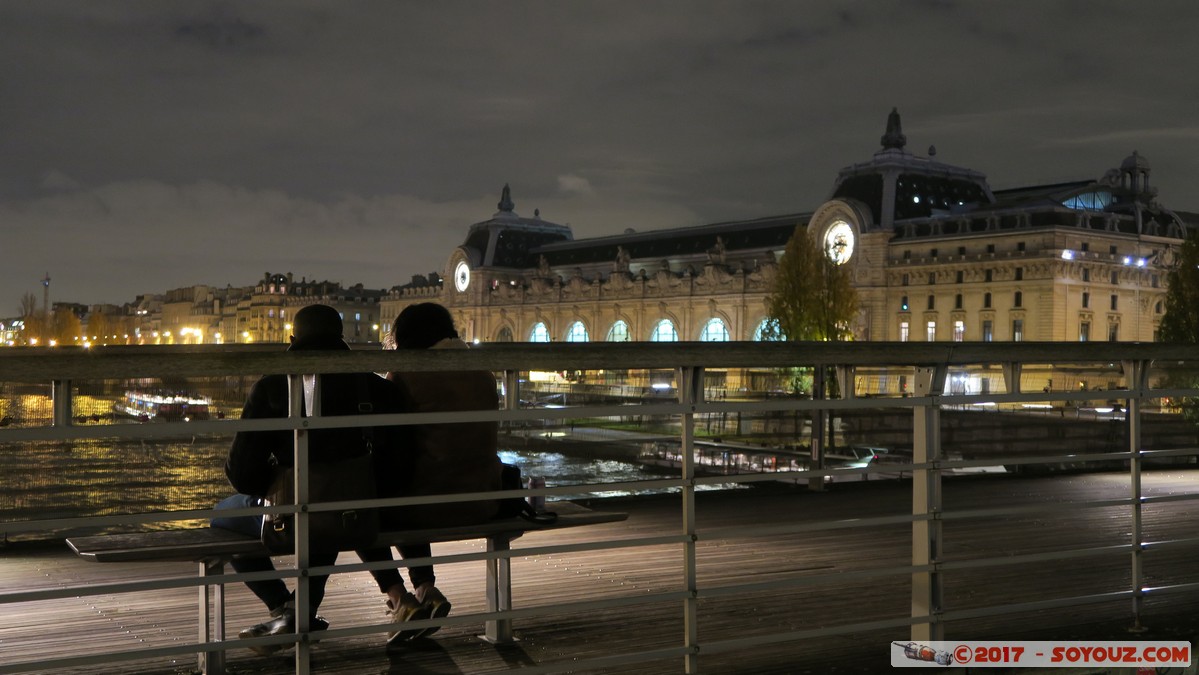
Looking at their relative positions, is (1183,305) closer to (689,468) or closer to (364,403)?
(689,468)

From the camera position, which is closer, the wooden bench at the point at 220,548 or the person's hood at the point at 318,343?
the wooden bench at the point at 220,548

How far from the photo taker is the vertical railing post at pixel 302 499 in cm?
354

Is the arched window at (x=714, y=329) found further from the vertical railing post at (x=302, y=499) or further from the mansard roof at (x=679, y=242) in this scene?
the vertical railing post at (x=302, y=499)

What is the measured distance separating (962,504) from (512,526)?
19.6 ft

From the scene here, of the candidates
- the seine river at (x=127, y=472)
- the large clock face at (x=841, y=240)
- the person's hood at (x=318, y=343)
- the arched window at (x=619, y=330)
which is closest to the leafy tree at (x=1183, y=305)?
the seine river at (x=127, y=472)

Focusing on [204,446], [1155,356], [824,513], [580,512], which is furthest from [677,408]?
[824,513]

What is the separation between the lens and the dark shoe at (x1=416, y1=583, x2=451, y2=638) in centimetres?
469

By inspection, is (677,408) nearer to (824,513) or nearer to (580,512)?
(580,512)

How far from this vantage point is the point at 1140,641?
199 inches

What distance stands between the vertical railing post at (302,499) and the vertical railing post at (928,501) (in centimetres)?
214

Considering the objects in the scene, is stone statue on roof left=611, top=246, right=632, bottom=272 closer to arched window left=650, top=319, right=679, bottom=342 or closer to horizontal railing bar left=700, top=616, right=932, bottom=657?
arched window left=650, top=319, right=679, bottom=342

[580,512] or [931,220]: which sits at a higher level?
[931,220]

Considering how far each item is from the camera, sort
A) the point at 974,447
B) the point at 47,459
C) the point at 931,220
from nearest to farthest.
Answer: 1. the point at 47,459
2. the point at 974,447
3. the point at 931,220

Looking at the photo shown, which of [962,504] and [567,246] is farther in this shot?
[567,246]
